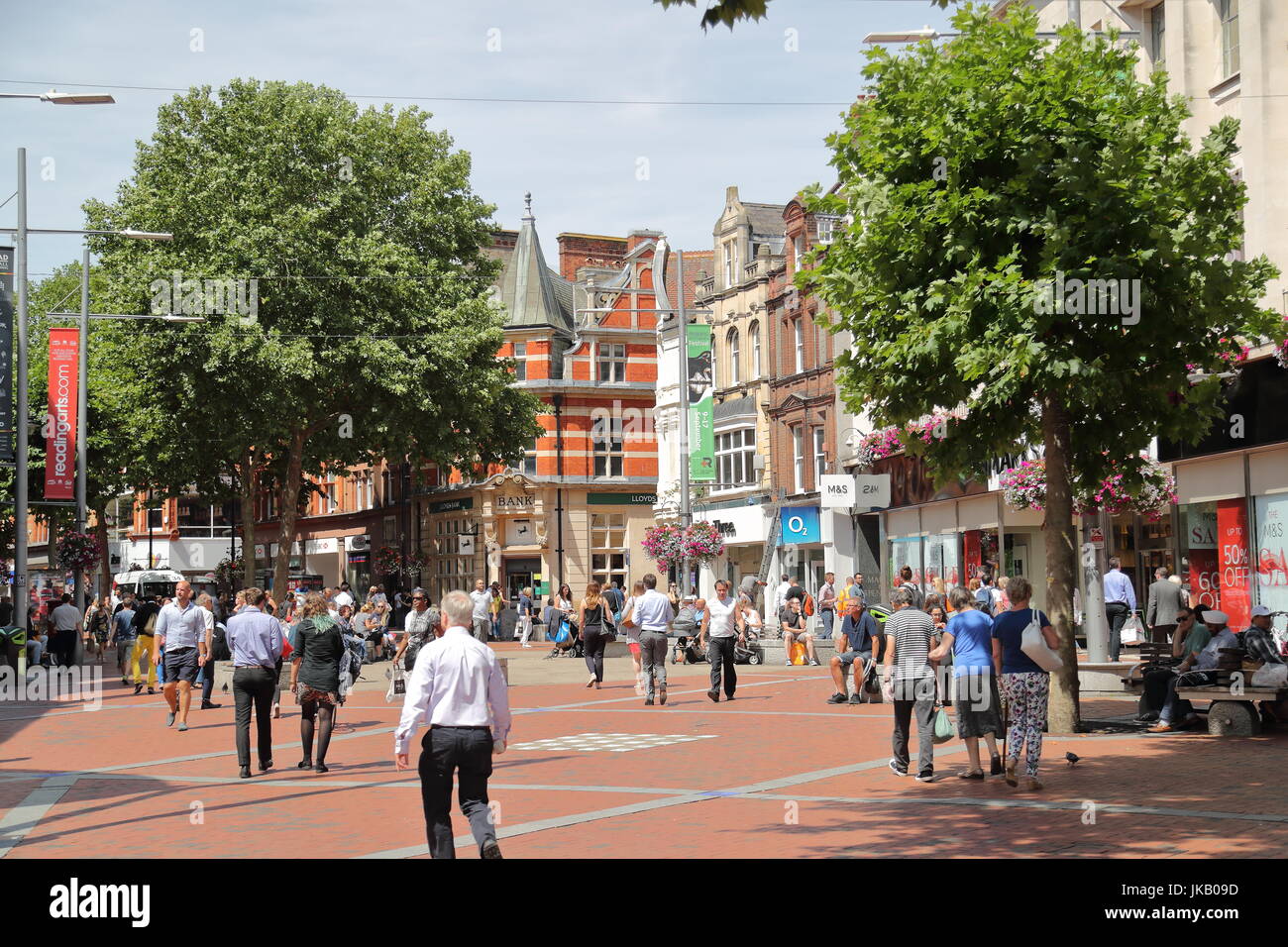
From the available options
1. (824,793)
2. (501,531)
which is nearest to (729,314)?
(501,531)

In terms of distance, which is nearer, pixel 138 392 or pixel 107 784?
pixel 107 784

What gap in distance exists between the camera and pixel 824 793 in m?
12.5

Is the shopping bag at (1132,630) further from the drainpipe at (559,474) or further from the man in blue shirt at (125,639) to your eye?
the drainpipe at (559,474)

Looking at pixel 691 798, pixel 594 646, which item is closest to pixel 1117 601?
pixel 594 646

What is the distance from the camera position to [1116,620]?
89.9 ft

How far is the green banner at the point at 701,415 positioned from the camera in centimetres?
4909

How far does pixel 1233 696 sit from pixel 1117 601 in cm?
1138

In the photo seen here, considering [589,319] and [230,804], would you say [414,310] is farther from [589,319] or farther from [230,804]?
[230,804]

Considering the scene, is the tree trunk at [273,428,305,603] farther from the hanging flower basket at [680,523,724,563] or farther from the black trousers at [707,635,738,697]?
the black trousers at [707,635,738,697]

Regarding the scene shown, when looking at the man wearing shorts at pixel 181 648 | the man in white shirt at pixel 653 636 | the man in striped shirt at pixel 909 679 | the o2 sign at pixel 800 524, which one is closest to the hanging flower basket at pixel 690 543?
the o2 sign at pixel 800 524

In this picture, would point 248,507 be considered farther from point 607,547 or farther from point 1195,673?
point 1195,673

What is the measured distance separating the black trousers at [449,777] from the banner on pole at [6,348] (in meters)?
22.8

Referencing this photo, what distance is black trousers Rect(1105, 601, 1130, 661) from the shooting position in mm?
27078
